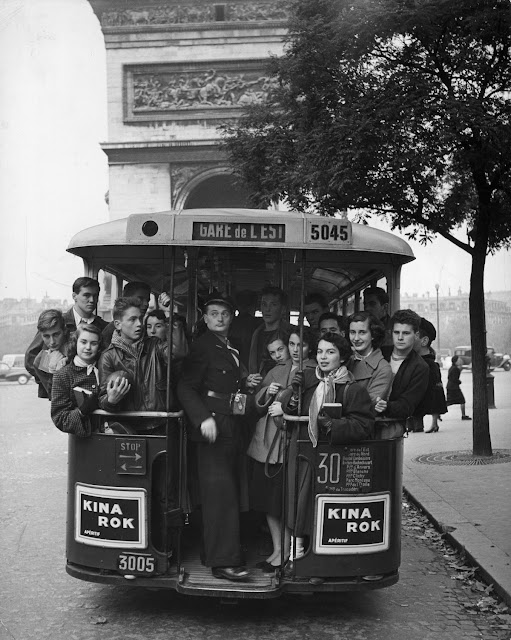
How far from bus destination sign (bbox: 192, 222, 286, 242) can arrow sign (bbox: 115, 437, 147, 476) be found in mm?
1245

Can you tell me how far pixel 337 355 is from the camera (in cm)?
581

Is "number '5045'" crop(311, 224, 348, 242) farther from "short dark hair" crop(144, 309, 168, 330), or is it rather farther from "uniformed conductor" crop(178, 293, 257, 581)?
"short dark hair" crop(144, 309, 168, 330)

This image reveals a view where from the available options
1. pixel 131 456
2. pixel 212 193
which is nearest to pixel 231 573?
pixel 131 456

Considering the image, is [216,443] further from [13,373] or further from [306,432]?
[13,373]

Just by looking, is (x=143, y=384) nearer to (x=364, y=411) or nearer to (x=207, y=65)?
(x=364, y=411)

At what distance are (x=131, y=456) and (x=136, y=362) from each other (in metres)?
0.54

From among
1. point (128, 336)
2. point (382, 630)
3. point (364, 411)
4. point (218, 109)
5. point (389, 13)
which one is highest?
point (218, 109)

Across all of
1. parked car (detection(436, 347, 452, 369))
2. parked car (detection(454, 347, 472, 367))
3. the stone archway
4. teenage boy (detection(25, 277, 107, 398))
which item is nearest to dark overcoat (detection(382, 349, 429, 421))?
teenage boy (detection(25, 277, 107, 398))

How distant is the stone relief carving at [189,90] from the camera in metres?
33.0

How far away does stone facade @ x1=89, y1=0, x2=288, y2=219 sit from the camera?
3294 centimetres

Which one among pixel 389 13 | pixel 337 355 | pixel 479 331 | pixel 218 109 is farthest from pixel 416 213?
pixel 218 109

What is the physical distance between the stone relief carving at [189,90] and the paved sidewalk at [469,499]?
19551 mm

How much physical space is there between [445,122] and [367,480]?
21.0ft

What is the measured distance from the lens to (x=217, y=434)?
596 centimetres
